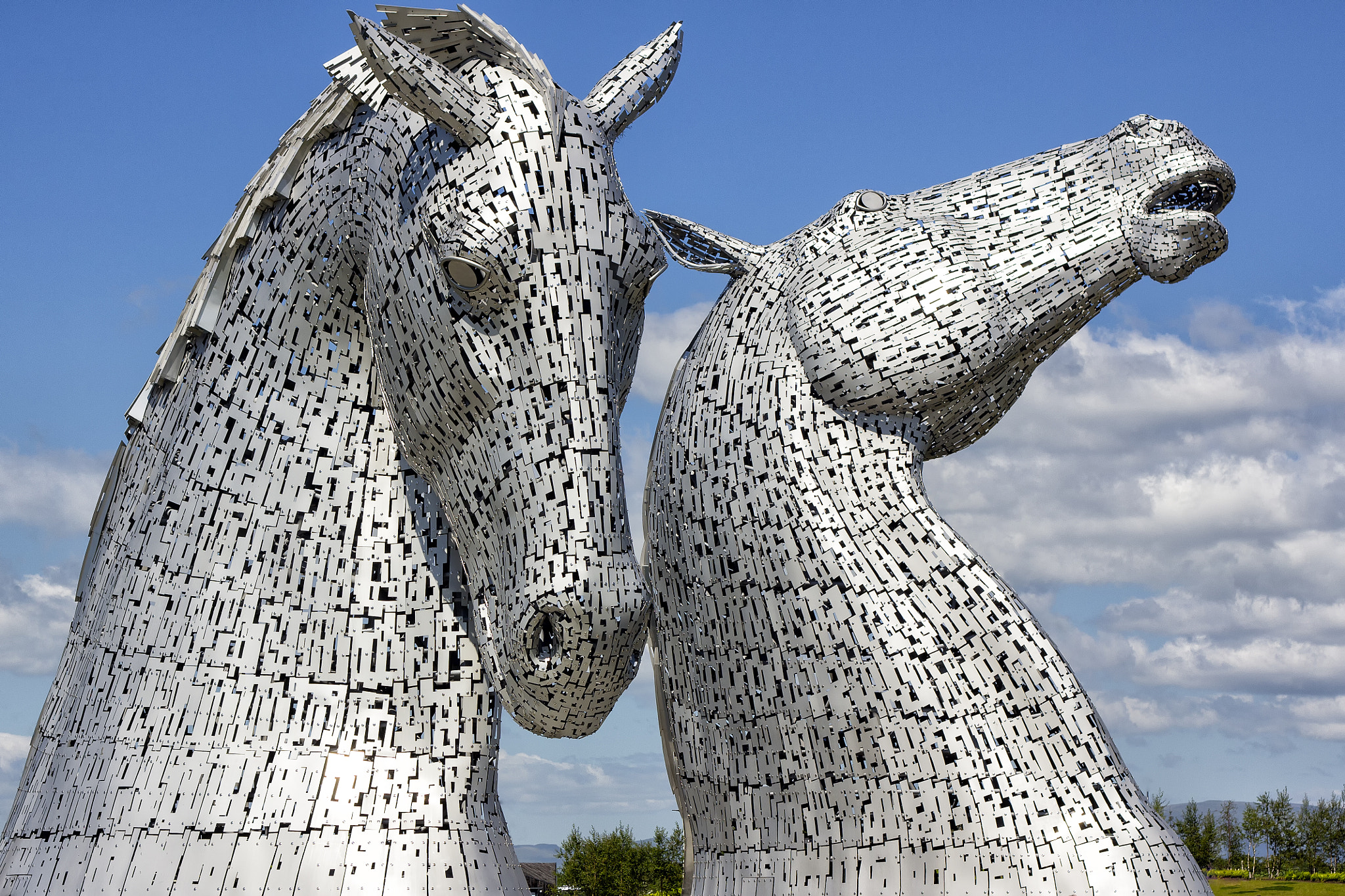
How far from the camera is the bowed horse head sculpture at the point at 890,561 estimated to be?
3.39 meters

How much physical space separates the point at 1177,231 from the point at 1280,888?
27.9 meters

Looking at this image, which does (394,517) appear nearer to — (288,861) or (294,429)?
(294,429)

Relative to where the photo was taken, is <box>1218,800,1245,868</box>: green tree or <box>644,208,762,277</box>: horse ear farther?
<box>1218,800,1245,868</box>: green tree

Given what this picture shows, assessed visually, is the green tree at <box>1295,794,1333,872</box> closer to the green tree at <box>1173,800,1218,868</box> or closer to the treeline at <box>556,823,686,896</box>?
the green tree at <box>1173,800,1218,868</box>

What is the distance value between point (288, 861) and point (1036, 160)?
3.41m

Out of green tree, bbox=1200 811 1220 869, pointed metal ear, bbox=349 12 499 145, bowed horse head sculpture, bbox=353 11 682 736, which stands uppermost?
green tree, bbox=1200 811 1220 869

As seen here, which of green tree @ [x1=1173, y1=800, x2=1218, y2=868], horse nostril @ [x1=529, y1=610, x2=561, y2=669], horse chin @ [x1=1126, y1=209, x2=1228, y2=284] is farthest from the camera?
green tree @ [x1=1173, y1=800, x2=1218, y2=868]

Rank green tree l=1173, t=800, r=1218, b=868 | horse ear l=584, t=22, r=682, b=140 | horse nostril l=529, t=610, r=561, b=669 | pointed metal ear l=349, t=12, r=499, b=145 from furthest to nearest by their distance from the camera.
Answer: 1. green tree l=1173, t=800, r=1218, b=868
2. horse ear l=584, t=22, r=682, b=140
3. pointed metal ear l=349, t=12, r=499, b=145
4. horse nostril l=529, t=610, r=561, b=669

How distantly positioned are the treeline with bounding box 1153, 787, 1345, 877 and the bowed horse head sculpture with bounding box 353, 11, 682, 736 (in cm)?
3358

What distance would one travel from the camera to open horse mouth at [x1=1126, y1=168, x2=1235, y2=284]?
3.98m

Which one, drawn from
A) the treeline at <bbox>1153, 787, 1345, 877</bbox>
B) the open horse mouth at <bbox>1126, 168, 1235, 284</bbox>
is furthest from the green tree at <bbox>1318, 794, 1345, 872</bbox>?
the open horse mouth at <bbox>1126, 168, 1235, 284</bbox>

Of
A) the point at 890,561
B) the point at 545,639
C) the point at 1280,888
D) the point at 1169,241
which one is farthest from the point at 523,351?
the point at 1280,888

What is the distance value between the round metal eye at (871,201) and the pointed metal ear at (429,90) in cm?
238

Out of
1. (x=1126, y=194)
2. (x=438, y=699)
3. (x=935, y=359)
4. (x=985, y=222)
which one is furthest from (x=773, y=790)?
(x=1126, y=194)
